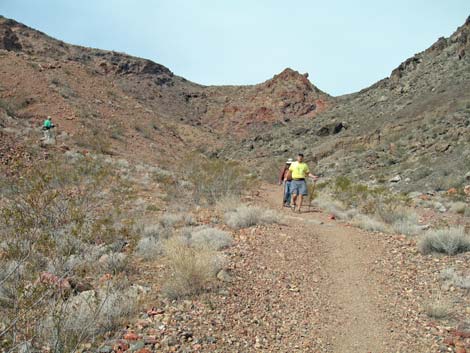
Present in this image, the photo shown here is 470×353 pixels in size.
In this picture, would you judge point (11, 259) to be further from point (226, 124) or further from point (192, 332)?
point (226, 124)

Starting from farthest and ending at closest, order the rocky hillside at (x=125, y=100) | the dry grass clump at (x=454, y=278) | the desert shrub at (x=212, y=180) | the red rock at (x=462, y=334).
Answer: the rocky hillside at (x=125, y=100) → the desert shrub at (x=212, y=180) → the dry grass clump at (x=454, y=278) → the red rock at (x=462, y=334)

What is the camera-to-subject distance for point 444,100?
91.6ft

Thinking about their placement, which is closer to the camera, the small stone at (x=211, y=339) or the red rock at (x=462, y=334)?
the small stone at (x=211, y=339)

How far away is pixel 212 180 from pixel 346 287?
7094mm

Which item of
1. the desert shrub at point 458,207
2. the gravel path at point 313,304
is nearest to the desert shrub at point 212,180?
the gravel path at point 313,304

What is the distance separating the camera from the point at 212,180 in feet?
41.1

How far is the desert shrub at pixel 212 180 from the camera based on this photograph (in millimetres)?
12234

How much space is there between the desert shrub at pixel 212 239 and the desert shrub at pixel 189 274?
113 cm

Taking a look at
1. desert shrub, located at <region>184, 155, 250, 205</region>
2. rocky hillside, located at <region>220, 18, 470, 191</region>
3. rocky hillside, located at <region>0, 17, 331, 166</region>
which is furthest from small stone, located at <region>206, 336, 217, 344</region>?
rocky hillside, located at <region>0, 17, 331, 166</region>

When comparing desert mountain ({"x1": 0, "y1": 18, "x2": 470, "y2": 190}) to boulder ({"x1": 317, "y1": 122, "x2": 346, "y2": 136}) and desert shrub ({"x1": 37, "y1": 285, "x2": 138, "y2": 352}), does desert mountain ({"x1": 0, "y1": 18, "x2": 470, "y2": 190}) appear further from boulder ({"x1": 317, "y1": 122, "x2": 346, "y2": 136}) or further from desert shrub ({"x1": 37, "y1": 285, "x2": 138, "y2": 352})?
desert shrub ({"x1": 37, "y1": 285, "x2": 138, "y2": 352})

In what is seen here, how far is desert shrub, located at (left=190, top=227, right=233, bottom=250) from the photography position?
7016 mm

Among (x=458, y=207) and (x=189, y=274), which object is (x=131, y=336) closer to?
(x=189, y=274)

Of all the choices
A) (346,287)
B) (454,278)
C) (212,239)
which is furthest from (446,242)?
(212,239)

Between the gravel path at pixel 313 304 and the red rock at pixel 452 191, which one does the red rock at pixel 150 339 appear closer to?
the gravel path at pixel 313 304
